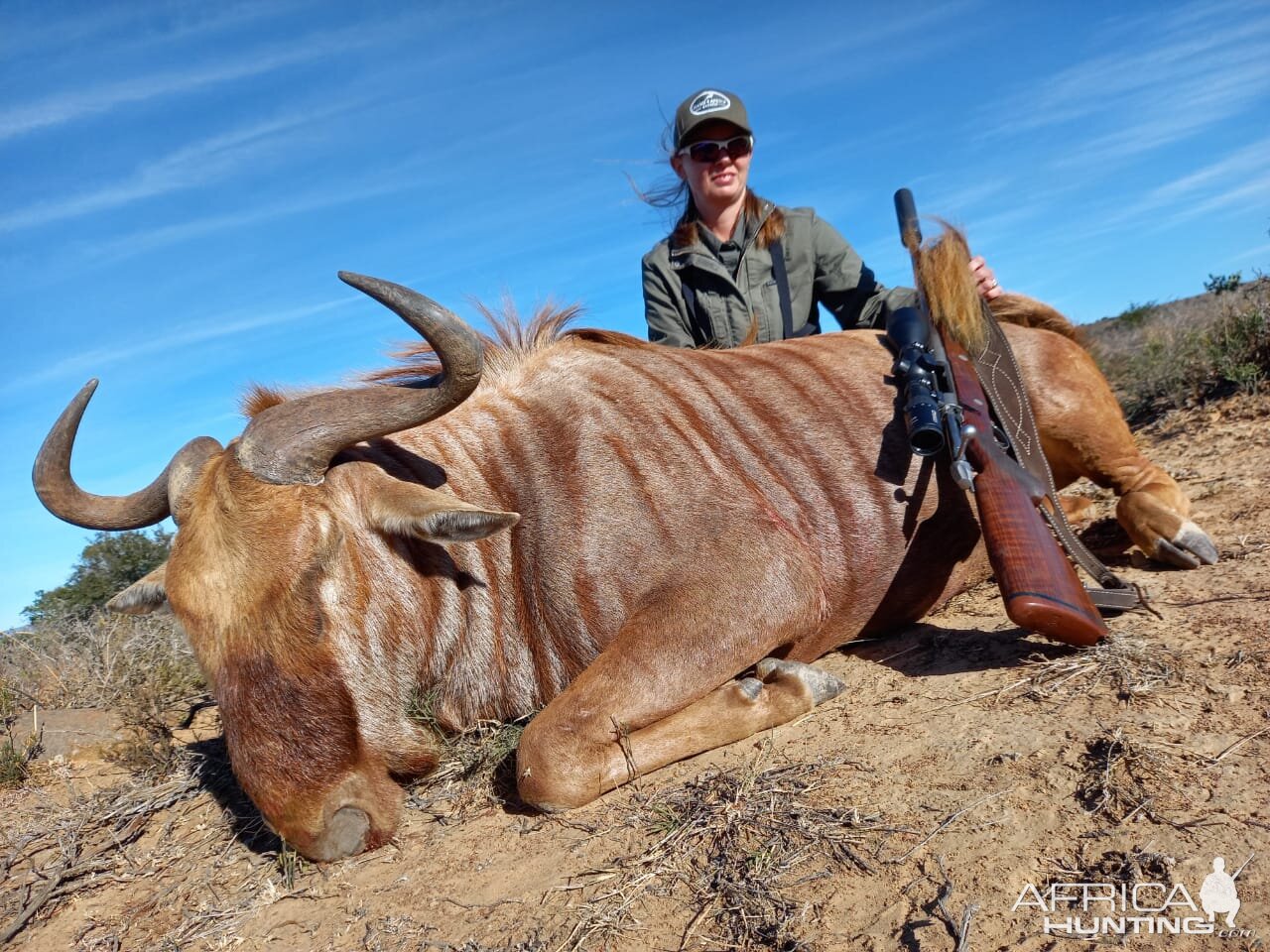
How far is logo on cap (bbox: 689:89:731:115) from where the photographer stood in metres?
5.76

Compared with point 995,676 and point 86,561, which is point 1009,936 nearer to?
point 995,676

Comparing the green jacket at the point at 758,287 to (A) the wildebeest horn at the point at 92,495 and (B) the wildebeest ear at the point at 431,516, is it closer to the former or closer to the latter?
(B) the wildebeest ear at the point at 431,516

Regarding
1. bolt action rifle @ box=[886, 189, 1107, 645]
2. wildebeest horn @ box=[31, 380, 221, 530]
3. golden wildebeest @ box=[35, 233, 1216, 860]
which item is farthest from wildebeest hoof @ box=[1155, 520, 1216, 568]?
wildebeest horn @ box=[31, 380, 221, 530]

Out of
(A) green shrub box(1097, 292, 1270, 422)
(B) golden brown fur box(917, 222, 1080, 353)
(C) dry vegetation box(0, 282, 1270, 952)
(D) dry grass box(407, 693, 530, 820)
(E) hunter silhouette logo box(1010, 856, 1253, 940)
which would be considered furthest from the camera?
(A) green shrub box(1097, 292, 1270, 422)

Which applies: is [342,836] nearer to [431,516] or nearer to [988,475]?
[431,516]

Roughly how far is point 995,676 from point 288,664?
249 centimetres

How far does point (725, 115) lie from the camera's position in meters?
5.72

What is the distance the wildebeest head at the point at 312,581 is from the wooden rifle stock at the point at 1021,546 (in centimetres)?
183

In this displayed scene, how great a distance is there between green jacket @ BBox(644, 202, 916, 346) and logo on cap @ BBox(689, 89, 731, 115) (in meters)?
0.75

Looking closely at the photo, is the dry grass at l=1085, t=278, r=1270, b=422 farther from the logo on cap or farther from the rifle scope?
the logo on cap

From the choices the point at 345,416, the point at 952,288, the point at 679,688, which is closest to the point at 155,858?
the point at 345,416

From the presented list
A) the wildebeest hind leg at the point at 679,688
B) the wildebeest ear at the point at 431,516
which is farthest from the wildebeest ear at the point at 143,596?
the wildebeest hind leg at the point at 679,688

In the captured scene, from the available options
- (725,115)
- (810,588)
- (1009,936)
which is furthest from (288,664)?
(725,115)

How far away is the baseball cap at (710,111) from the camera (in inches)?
226
